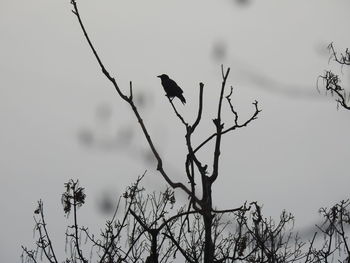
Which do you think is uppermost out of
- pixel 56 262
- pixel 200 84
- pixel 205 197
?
pixel 56 262

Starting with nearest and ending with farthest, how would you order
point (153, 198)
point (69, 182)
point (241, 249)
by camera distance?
point (241, 249) → point (69, 182) → point (153, 198)

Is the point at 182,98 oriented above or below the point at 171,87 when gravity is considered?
above

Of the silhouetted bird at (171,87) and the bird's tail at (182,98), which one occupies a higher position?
the bird's tail at (182,98)

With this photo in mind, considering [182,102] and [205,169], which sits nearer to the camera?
[205,169]

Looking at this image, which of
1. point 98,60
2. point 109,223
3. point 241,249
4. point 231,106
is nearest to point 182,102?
point 109,223

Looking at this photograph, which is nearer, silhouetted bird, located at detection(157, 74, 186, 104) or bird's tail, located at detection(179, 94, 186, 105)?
silhouetted bird, located at detection(157, 74, 186, 104)

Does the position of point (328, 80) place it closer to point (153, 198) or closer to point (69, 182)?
point (69, 182)

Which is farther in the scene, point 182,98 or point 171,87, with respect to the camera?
point 182,98

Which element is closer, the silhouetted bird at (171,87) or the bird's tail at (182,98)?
the silhouetted bird at (171,87)

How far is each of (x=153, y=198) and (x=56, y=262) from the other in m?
6.04

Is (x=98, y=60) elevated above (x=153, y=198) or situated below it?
below

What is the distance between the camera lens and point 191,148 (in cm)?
325

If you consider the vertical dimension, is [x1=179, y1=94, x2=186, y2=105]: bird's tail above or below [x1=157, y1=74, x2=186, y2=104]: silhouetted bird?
above

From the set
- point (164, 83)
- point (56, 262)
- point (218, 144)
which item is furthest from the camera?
point (164, 83)
